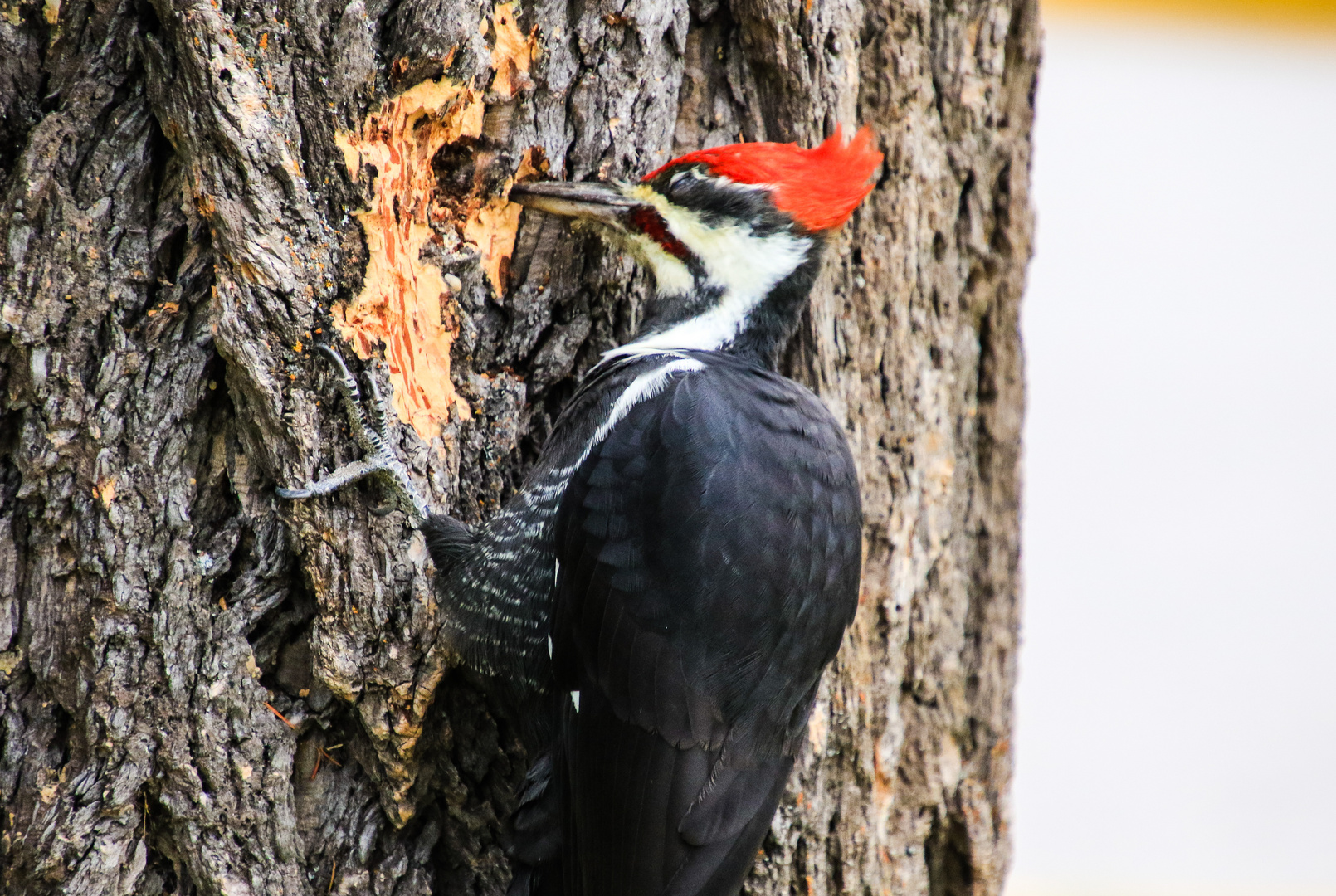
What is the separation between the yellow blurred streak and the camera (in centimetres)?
688

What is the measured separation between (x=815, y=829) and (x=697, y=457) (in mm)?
882

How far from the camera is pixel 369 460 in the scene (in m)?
1.89

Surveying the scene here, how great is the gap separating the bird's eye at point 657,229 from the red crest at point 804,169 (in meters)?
0.07

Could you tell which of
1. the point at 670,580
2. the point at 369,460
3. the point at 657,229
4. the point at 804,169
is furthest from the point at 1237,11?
the point at 369,460

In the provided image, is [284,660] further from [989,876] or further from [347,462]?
[989,876]

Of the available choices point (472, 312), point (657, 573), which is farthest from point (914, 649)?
point (472, 312)

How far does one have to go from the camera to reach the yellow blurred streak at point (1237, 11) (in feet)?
22.6

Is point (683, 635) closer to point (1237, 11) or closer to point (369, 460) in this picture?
point (369, 460)

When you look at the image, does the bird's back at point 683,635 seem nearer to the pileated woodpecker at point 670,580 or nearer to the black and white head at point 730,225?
the pileated woodpecker at point 670,580

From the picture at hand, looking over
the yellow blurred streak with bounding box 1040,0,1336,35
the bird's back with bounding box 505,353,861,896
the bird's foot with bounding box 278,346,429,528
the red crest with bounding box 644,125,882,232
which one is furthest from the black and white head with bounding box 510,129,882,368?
the yellow blurred streak with bounding box 1040,0,1336,35

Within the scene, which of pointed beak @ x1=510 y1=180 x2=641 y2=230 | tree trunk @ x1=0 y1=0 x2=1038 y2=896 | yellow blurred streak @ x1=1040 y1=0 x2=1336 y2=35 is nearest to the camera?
tree trunk @ x1=0 y1=0 x2=1038 y2=896

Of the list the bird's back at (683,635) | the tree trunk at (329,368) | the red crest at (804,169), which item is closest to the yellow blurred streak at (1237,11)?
the tree trunk at (329,368)

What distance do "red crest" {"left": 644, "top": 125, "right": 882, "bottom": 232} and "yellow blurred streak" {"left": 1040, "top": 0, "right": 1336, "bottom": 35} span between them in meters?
5.53

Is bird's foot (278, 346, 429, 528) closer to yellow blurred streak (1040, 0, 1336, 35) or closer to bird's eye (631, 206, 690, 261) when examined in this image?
bird's eye (631, 206, 690, 261)
